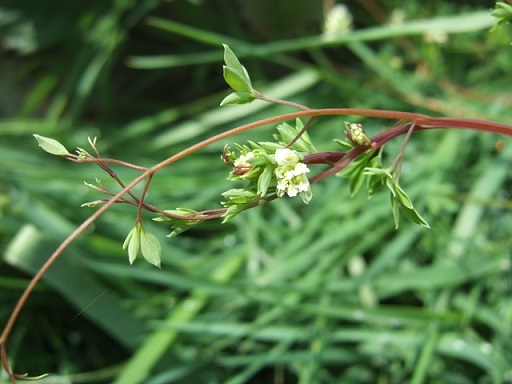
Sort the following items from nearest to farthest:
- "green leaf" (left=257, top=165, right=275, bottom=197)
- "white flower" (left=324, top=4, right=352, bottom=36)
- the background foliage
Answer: "green leaf" (left=257, top=165, right=275, bottom=197) → the background foliage → "white flower" (left=324, top=4, right=352, bottom=36)

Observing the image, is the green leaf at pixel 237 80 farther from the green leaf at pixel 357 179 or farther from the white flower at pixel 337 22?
the white flower at pixel 337 22

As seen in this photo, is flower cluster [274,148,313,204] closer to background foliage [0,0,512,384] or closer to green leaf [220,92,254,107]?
green leaf [220,92,254,107]

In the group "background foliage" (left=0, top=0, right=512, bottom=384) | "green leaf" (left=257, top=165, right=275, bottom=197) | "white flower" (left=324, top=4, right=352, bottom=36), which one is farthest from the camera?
"white flower" (left=324, top=4, right=352, bottom=36)

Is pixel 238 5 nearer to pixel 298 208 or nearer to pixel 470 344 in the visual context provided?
pixel 298 208

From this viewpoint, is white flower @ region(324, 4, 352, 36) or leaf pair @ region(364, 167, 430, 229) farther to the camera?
white flower @ region(324, 4, 352, 36)

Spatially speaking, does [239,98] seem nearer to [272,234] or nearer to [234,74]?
[234,74]

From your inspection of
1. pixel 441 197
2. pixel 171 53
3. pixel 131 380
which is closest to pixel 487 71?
pixel 441 197

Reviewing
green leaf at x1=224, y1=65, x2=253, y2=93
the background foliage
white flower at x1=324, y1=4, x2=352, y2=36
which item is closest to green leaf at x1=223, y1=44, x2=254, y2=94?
green leaf at x1=224, y1=65, x2=253, y2=93
